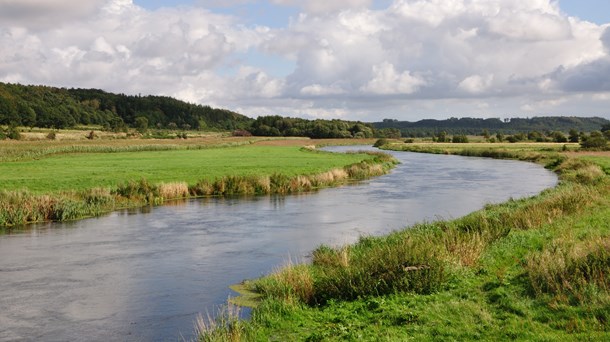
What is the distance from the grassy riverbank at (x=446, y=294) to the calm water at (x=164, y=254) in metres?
2.32

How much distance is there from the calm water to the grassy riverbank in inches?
91.5

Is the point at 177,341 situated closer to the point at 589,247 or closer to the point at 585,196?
the point at 589,247

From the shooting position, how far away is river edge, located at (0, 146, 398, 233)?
29656 millimetres

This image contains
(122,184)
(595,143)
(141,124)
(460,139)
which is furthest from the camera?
(141,124)

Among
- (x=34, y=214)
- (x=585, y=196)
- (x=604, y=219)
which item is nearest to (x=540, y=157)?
(x=585, y=196)

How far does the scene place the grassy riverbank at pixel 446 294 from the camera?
11.1 m

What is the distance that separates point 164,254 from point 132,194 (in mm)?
15968

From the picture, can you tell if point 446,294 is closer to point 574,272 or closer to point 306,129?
point 574,272

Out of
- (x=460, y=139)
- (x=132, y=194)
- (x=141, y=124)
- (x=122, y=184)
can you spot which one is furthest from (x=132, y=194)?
(x=141, y=124)

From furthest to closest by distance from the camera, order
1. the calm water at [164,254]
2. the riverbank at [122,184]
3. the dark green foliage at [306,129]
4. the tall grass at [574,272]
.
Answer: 1. the dark green foliage at [306,129]
2. the riverbank at [122,184]
3. the calm water at [164,254]
4. the tall grass at [574,272]

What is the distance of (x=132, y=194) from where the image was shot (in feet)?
123

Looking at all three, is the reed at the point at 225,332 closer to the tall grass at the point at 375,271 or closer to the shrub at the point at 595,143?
the tall grass at the point at 375,271

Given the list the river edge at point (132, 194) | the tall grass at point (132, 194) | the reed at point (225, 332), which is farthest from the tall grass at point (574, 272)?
the tall grass at point (132, 194)

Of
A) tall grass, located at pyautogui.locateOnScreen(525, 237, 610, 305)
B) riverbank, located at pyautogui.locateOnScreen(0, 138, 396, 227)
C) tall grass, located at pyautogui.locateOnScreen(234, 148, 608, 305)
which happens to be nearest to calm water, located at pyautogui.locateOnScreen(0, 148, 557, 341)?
riverbank, located at pyautogui.locateOnScreen(0, 138, 396, 227)
